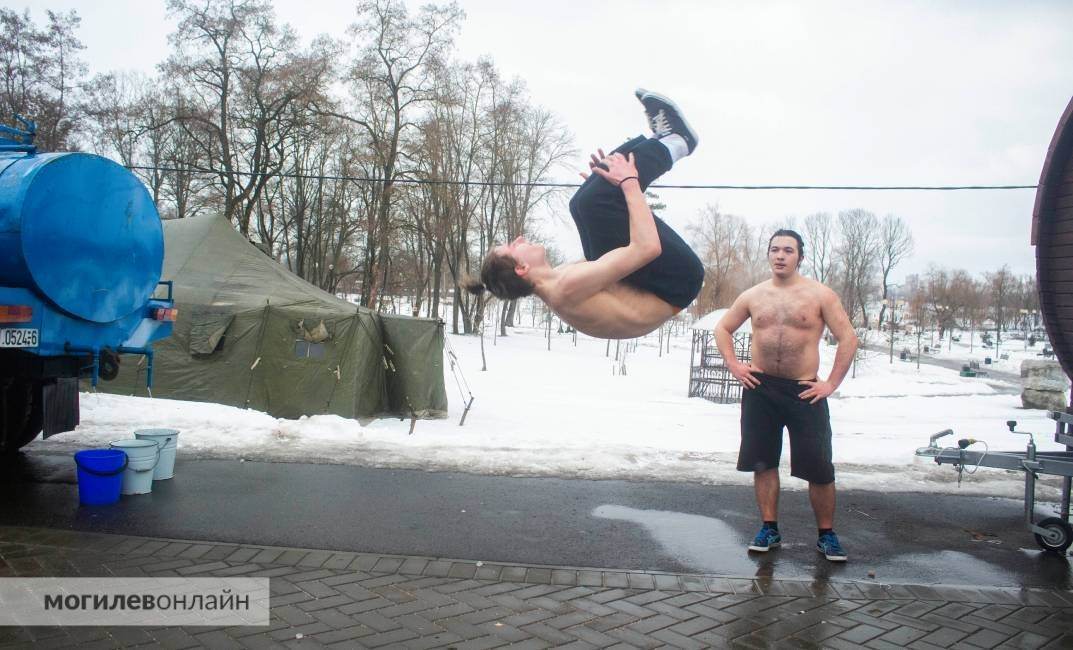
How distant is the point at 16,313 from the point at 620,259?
6055 millimetres

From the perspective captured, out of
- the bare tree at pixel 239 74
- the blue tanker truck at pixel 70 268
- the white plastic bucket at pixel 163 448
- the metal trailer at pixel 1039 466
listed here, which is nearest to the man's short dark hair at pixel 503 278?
the blue tanker truck at pixel 70 268

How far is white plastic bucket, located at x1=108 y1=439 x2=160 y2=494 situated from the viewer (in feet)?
22.3

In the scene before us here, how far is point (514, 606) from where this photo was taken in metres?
4.65

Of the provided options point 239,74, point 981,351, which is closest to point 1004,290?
point 981,351

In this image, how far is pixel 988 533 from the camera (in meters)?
6.62

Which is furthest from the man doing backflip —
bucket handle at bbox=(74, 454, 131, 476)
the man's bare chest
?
bucket handle at bbox=(74, 454, 131, 476)

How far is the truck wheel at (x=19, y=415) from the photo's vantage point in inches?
308

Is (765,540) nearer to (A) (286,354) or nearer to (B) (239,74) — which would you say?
(A) (286,354)

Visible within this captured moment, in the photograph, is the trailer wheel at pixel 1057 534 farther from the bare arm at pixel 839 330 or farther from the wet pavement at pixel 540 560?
the bare arm at pixel 839 330

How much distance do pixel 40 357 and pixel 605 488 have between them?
19.0ft

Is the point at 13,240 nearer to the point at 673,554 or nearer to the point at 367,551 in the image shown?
the point at 367,551

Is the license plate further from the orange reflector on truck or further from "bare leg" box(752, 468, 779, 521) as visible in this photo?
"bare leg" box(752, 468, 779, 521)

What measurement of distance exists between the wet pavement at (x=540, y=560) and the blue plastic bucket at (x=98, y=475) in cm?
18

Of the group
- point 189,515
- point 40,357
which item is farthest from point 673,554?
point 40,357
